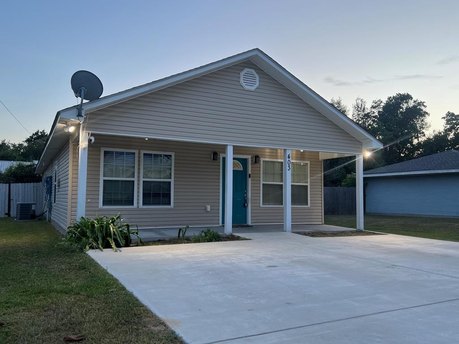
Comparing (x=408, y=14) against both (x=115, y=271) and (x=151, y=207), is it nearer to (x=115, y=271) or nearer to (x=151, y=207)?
(x=151, y=207)

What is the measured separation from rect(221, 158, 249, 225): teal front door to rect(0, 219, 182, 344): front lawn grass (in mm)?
6450

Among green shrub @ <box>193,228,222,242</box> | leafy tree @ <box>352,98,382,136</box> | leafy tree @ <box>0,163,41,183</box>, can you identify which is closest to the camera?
green shrub @ <box>193,228,222,242</box>

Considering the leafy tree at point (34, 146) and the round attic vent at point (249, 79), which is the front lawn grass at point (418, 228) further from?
the leafy tree at point (34, 146)

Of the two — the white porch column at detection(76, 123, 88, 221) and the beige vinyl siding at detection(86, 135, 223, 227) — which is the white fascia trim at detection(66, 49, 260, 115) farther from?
the beige vinyl siding at detection(86, 135, 223, 227)

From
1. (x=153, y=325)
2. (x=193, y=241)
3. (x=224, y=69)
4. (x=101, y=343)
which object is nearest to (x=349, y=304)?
(x=153, y=325)

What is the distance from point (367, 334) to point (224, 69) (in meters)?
8.38

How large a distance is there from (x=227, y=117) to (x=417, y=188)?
52.8 feet

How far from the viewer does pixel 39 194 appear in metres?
21.1

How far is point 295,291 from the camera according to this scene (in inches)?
195

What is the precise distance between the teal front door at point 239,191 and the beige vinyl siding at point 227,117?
1892 mm

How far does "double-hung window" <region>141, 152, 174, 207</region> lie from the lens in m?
11.2

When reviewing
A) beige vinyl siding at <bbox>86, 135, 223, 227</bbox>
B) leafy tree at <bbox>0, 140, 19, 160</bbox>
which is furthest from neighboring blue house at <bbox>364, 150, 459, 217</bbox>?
leafy tree at <bbox>0, 140, 19, 160</bbox>

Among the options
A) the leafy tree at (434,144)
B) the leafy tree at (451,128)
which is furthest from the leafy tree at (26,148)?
the leafy tree at (451,128)

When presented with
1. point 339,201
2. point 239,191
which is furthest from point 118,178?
point 339,201
